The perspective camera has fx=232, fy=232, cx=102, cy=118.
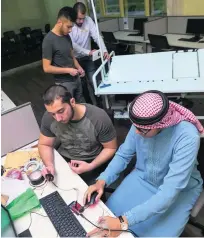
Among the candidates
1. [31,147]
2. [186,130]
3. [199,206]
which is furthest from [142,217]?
[31,147]

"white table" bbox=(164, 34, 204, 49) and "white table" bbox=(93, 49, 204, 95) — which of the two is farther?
"white table" bbox=(164, 34, 204, 49)

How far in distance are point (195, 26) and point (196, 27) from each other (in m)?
0.03

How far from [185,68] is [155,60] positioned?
1.26 ft

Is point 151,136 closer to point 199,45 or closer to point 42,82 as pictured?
point 199,45

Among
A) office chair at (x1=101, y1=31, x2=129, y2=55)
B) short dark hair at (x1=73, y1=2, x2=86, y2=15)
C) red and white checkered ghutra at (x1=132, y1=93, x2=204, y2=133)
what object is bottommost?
office chair at (x1=101, y1=31, x2=129, y2=55)

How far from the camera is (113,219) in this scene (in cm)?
112

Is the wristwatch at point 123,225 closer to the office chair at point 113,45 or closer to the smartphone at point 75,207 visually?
the smartphone at point 75,207

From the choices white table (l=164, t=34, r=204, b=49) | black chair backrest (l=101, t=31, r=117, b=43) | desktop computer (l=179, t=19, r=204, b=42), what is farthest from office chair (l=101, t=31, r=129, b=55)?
desktop computer (l=179, t=19, r=204, b=42)

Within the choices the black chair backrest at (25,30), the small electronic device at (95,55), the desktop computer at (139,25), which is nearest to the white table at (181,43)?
the desktop computer at (139,25)

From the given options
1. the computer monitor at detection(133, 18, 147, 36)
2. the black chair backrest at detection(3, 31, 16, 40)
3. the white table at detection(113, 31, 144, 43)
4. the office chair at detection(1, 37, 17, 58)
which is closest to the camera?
the white table at detection(113, 31, 144, 43)

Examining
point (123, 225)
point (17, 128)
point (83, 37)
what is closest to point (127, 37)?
point (83, 37)

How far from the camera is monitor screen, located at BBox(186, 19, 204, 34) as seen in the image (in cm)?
438

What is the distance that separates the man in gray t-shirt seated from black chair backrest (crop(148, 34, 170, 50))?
10.1ft

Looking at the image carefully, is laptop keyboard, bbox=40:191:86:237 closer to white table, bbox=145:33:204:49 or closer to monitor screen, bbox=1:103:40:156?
monitor screen, bbox=1:103:40:156
